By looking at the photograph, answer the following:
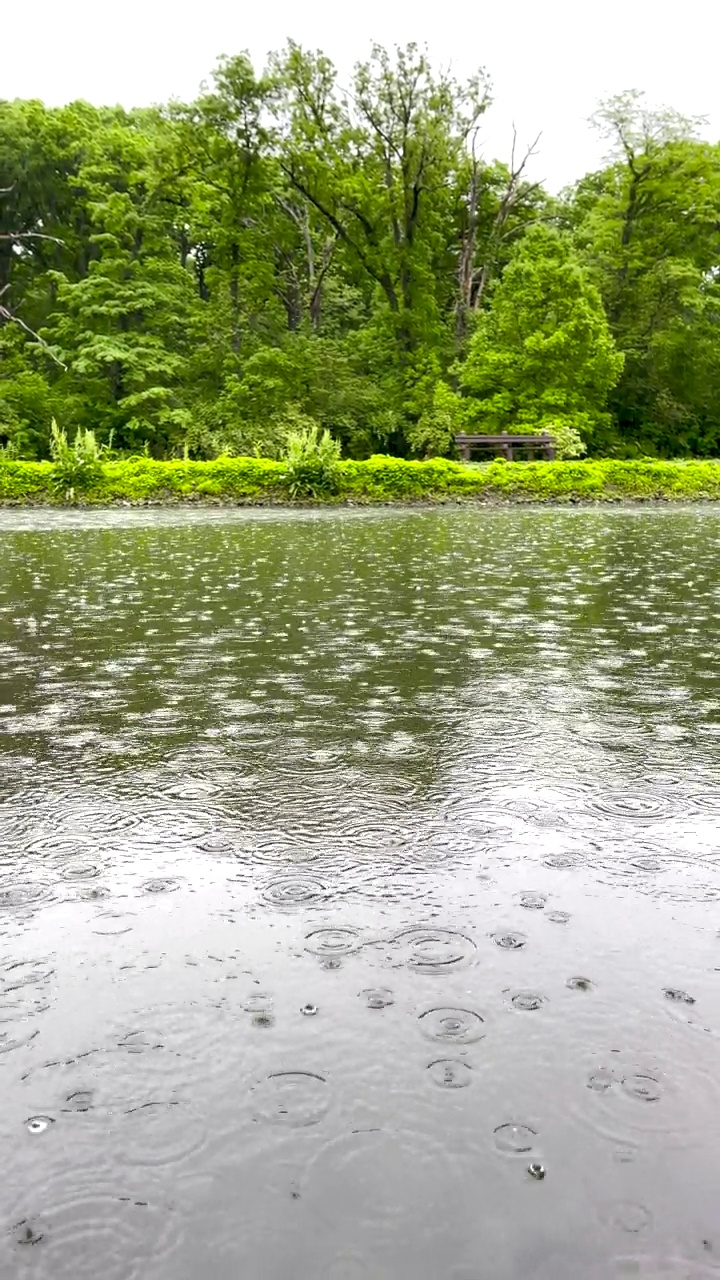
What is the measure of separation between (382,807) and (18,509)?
83.0ft

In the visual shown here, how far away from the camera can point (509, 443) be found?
35.7m

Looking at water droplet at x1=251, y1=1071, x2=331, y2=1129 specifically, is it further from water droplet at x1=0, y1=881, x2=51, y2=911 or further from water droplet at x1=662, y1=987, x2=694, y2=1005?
water droplet at x1=0, y1=881, x2=51, y2=911

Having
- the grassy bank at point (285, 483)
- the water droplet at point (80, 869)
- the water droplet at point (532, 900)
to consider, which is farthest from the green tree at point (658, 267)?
the water droplet at point (80, 869)

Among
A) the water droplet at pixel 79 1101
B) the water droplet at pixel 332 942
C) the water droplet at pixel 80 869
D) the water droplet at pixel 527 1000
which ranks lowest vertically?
the water droplet at pixel 80 869

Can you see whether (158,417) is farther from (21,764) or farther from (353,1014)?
(353,1014)

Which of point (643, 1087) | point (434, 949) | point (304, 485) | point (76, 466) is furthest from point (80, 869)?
point (76, 466)

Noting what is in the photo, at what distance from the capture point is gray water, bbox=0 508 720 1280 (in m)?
2.08

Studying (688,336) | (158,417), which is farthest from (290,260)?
(688,336)

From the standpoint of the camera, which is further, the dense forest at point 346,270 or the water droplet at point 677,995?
the dense forest at point 346,270

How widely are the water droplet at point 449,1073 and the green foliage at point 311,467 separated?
26.4m

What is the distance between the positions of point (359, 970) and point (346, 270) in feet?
161

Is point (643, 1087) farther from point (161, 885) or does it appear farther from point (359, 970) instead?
point (161, 885)

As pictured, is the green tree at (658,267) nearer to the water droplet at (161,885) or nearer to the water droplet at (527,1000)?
the water droplet at (161,885)

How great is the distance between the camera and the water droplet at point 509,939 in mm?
3260
